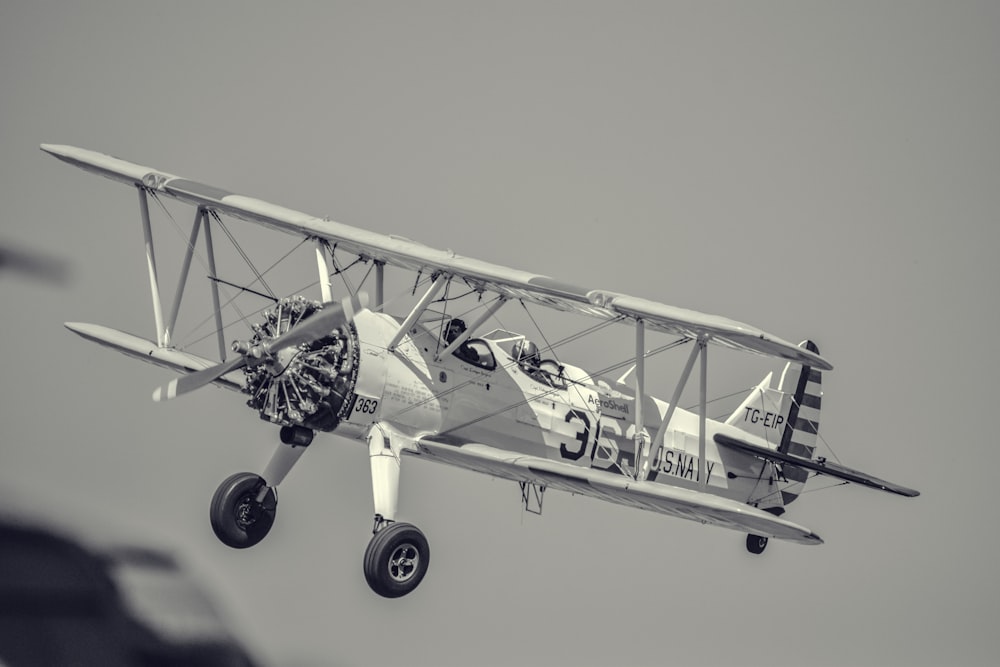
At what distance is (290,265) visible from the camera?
38.2 m

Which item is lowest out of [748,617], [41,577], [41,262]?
[41,577]

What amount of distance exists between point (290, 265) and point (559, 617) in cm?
1196

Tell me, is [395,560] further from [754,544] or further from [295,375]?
[754,544]

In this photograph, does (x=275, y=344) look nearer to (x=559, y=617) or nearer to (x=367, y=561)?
(x=367, y=561)

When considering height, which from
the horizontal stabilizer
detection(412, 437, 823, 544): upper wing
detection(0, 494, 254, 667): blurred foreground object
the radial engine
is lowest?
detection(0, 494, 254, 667): blurred foreground object

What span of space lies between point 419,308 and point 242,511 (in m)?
4.47

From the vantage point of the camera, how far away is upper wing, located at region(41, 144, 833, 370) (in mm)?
20828

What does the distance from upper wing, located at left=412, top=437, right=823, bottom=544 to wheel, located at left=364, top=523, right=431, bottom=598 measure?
5.26 feet

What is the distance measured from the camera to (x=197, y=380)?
823 inches

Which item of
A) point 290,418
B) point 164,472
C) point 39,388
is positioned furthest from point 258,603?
point 290,418

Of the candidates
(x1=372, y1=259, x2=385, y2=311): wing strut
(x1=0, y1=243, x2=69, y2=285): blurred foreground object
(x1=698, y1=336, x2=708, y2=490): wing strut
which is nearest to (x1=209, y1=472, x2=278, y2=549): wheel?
(x1=372, y1=259, x2=385, y2=311): wing strut

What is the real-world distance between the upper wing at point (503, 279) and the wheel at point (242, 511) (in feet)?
13.6

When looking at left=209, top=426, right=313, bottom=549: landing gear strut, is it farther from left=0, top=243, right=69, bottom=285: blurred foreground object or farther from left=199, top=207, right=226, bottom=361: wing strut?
left=0, top=243, right=69, bottom=285: blurred foreground object

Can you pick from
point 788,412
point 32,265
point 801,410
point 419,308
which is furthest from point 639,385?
point 32,265
